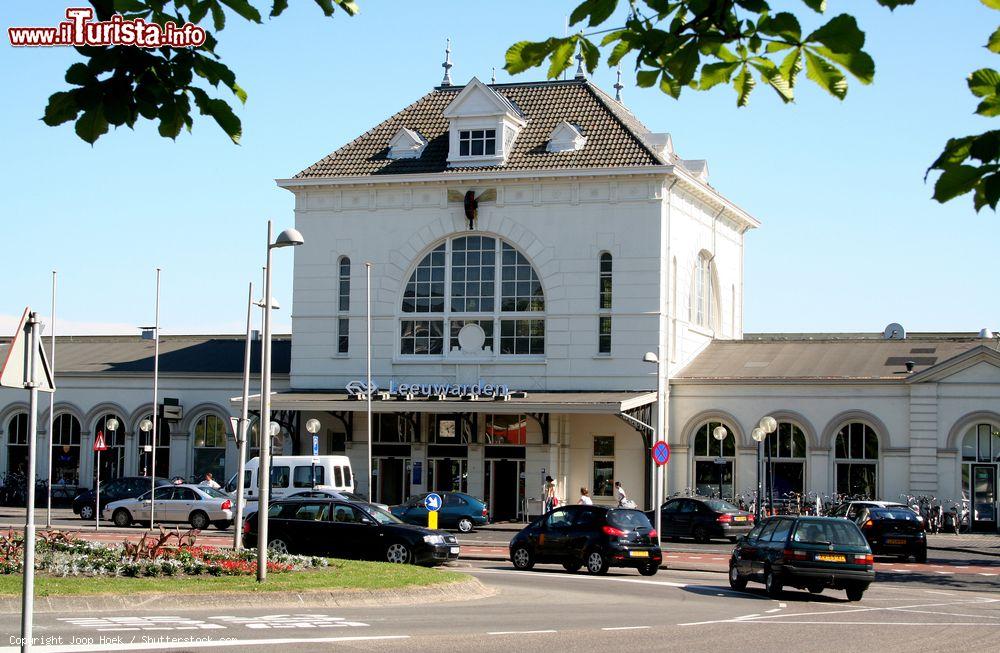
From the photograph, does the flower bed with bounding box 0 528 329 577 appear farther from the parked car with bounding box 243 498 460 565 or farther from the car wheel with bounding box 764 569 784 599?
the car wheel with bounding box 764 569 784 599

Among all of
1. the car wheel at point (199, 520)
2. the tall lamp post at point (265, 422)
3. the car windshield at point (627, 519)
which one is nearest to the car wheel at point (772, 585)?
the car windshield at point (627, 519)

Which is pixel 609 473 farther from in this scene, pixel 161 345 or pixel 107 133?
pixel 107 133

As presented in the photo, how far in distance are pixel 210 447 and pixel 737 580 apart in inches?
1365

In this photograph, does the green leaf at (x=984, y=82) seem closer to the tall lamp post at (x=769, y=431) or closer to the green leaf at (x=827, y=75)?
the green leaf at (x=827, y=75)

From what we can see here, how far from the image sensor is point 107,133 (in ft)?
21.9

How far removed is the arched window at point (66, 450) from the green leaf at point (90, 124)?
53.5 metres

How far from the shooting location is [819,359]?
51344 mm

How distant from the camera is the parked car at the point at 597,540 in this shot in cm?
2870

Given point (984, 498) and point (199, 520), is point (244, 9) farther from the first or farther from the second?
point (984, 498)

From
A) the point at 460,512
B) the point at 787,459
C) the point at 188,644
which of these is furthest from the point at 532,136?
the point at 188,644

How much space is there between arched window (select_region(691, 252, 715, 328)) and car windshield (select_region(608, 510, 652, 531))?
87.4 feet

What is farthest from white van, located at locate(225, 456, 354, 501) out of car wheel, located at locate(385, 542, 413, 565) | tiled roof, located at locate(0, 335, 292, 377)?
car wheel, located at locate(385, 542, 413, 565)

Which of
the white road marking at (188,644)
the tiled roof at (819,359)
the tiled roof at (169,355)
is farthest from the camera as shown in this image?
the tiled roof at (169,355)

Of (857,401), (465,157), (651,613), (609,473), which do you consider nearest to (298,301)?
(465,157)
